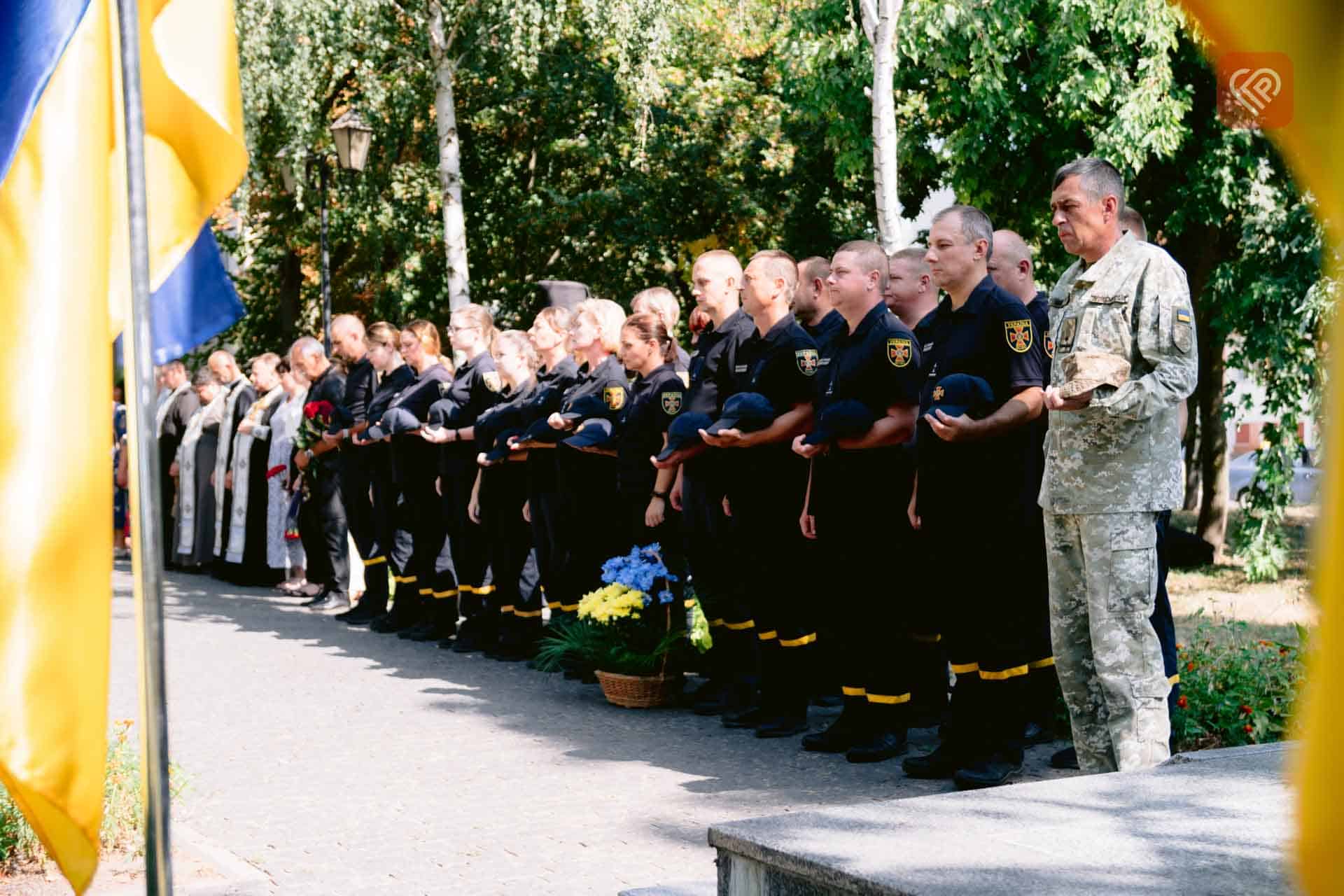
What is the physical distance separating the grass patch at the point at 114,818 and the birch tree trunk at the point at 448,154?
→ 15.4 metres

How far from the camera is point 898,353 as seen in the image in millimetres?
7047

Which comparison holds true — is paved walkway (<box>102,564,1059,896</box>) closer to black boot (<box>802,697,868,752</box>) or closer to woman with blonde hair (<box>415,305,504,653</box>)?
black boot (<box>802,697,868,752</box>)

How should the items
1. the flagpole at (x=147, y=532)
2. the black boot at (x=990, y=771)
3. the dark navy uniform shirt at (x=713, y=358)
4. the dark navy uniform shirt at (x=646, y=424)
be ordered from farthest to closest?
the dark navy uniform shirt at (x=646, y=424) → the dark navy uniform shirt at (x=713, y=358) → the black boot at (x=990, y=771) → the flagpole at (x=147, y=532)

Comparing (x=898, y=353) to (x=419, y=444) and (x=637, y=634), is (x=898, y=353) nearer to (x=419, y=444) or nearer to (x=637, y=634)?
(x=637, y=634)

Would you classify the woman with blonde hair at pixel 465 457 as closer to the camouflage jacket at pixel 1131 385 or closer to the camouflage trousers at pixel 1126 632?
the camouflage jacket at pixel 1131 385

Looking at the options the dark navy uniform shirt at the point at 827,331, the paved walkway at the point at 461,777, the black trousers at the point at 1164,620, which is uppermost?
the dark navy uniform shirt at the point at 827,331

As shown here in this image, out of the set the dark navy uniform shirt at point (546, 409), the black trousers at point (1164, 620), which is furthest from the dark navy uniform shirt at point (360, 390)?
the black trousers at point (1164, 620)

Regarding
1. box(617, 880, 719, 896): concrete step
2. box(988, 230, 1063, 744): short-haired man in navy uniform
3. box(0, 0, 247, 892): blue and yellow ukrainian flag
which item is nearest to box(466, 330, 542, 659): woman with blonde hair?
box(988, 230, 1063, 744): short-haired man in navy uniform

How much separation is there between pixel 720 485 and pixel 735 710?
125 centimetres

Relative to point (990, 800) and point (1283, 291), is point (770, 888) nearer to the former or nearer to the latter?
point (990, 800)

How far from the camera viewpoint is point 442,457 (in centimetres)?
1141

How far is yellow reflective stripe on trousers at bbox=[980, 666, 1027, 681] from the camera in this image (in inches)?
257

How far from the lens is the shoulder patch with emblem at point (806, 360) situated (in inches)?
304

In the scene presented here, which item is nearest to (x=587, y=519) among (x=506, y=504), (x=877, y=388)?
(x=506, y=504)
